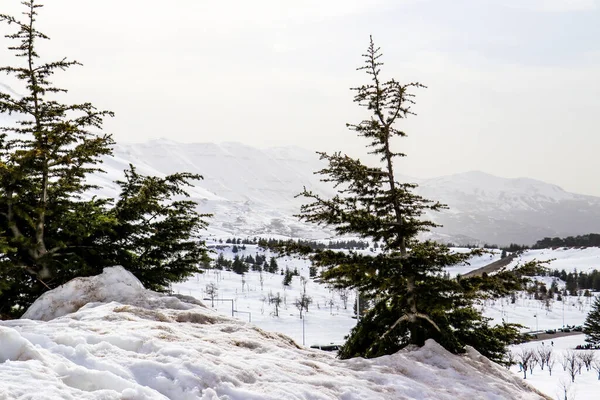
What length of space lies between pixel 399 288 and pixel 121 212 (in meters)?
8.96

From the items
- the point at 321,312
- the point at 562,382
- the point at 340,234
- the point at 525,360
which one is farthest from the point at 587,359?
the point at 340,234

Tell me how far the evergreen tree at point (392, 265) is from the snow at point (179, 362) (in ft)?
3.70

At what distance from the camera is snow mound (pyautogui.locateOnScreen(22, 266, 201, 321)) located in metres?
10.7

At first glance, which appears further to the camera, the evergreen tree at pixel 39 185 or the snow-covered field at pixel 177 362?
the evergreen tree at pixel 39 185

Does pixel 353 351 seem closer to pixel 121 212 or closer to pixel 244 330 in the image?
pixel 244 330

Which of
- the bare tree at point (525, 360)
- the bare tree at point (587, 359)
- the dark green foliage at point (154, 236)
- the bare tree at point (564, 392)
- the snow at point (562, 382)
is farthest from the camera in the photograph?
the bare tree at point (587, 359)

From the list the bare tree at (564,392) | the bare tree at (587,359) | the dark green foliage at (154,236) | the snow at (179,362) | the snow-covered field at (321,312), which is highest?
the dark green foliage at (154,236)

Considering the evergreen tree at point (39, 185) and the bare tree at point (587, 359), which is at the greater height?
the evergreen tree at point (39, 185)

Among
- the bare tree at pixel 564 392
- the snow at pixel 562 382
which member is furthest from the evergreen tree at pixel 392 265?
the bare tree at pixel 564 392

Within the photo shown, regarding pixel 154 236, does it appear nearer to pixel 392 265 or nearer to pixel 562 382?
pixel 392 265

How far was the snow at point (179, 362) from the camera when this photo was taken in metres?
5.57

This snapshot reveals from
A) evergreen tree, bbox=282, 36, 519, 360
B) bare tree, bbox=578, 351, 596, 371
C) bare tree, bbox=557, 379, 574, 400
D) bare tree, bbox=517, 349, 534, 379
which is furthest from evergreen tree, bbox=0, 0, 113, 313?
bare tree, bbox=578, 351, 596, 371

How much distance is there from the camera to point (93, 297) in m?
11.2

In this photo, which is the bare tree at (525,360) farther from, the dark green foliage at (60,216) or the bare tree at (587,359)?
the dark green foliage at (60,216)
